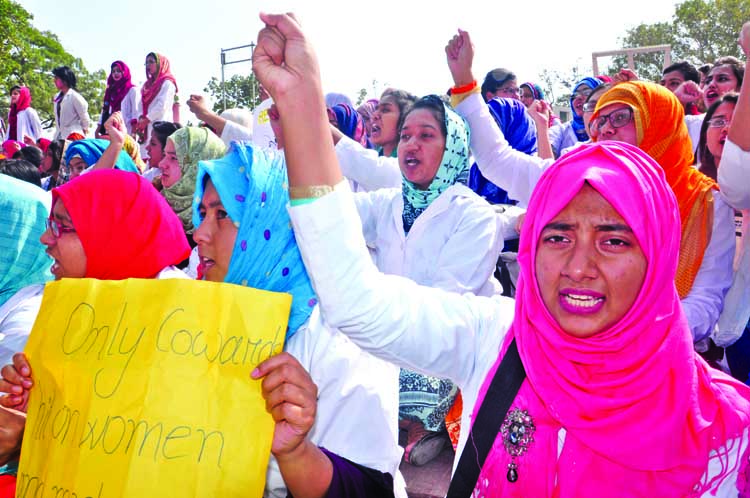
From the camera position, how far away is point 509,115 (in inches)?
206

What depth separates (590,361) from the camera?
5.41 ft

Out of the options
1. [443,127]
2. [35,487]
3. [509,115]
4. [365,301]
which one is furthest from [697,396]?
[509,115]

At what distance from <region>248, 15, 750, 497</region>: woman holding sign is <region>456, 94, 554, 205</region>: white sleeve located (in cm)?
220

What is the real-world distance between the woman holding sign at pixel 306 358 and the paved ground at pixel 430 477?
1485 mm

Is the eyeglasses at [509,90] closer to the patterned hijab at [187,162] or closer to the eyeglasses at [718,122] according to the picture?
the eyeglasses at [718,122]

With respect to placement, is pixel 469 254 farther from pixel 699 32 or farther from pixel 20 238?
pixel 699 32

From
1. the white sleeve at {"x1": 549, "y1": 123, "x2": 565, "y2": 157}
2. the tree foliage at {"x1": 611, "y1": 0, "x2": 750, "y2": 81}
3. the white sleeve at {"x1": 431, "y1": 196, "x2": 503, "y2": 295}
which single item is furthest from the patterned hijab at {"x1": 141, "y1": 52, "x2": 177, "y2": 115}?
the tree foliage at {"x1": 611, "y1": 0, "x2": 750, "y2": 81}

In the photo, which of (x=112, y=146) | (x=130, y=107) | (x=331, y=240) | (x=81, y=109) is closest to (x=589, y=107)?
(x=112, y=146)

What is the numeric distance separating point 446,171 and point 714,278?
152 centimetres

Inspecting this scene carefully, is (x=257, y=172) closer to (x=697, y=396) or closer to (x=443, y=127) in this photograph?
(x=697, y=396)

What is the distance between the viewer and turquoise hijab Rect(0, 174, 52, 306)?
9.16ft

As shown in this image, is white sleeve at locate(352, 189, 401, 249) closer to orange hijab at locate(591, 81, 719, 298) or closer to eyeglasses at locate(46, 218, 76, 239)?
orange hijab at locate(591, 81, 719, 298)

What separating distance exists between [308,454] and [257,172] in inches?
33.9

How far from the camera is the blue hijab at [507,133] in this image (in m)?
5.12
